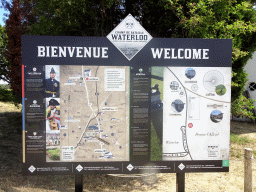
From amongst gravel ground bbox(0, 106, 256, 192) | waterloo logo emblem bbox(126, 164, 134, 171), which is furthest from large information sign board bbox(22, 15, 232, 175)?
gravel ground bbox(0, 106, 256, 192)

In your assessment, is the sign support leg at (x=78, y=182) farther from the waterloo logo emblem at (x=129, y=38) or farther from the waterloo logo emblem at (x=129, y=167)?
the waterloo logo emblem at (x=129, y=38)

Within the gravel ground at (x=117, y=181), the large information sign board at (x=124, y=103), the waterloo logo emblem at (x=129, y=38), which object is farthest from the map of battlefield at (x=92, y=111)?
the gravel ground at (x=117, y=181)

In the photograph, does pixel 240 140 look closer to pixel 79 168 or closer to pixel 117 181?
pixel 117 181

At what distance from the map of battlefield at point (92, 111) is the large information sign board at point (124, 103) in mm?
17

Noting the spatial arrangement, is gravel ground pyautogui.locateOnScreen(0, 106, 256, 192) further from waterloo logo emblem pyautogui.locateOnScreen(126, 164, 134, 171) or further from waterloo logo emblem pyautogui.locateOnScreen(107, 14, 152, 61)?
waterloo logo emblem pyautogui.locateOnScreen(107, 14, 152, 61)

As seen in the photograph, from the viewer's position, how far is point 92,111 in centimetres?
390

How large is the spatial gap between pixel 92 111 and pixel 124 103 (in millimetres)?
575

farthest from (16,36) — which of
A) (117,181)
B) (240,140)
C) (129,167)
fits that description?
(240,140)

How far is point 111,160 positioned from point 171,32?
482 centimetres

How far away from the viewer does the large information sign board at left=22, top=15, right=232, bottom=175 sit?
12.6ft

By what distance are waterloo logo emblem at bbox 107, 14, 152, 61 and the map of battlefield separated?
33cm

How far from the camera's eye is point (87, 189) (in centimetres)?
600

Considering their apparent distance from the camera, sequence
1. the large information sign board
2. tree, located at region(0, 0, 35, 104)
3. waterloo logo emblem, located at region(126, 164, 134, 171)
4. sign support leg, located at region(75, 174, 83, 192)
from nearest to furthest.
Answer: the large information sign board → waterloo logo emblem, located at region(126, 164, 134, 171) → sign support leg, located at region(75, 174, 83, 192) → tree, located at region(0, 0, 35, 104)

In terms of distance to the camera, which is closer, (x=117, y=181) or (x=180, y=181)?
(x=180, y=181)
